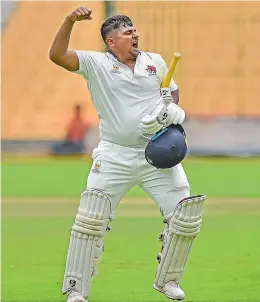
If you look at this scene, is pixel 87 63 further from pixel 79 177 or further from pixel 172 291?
pixel 79 177

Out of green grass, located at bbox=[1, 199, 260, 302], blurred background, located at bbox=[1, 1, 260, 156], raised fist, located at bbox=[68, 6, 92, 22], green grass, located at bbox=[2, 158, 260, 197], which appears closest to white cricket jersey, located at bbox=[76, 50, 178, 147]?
raised fist, located at bbox=[68, 6, 92, 22]

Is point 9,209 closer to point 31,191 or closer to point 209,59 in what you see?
point 31,191

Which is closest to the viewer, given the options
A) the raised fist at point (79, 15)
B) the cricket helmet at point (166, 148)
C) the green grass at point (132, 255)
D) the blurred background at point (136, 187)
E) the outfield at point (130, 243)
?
the raised fist at point (79, 15)

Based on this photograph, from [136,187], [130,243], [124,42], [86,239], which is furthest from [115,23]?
[136,187]

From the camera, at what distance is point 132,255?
9.99 m

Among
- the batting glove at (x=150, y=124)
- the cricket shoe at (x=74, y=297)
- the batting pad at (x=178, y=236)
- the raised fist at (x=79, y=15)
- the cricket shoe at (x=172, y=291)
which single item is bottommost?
the cricket shoe at (x=74, y=297)

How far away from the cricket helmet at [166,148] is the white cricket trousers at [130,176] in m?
0.16

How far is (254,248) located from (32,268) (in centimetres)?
215

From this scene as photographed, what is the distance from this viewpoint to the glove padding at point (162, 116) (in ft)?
24.0

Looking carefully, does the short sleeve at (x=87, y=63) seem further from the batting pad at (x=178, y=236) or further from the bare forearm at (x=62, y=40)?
the batting pad at (x=178, y=236)

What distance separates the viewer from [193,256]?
990 centimetres

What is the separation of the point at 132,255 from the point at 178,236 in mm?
2622

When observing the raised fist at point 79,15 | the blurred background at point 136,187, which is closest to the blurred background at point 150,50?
the blurred background at point 136,187

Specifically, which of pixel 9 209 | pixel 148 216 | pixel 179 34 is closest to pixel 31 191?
pixel 9 209
